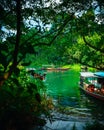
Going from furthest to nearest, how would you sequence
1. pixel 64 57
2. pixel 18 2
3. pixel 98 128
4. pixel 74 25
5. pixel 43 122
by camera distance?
pixel 64 57
pixel 74 25
pixel 43 122
pixel 98 128
pixel 18 2

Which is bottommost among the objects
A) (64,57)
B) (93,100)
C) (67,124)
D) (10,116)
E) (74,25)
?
(93,100)

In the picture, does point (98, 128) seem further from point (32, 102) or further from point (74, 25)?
point (74, 25)

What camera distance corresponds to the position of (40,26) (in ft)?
31.4

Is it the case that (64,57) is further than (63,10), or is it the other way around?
(64,57)

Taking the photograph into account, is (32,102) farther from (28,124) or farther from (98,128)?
(98,128)

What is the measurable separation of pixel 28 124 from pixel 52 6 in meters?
3.92

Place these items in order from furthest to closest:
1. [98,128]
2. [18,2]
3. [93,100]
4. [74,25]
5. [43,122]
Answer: [93,100]
[74,25]
[43,122]
[98,128]
[18,2]

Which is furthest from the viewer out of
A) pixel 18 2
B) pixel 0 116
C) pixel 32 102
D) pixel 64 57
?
pixel 64 57

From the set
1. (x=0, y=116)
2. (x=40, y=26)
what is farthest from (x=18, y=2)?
(x=40, y=26)

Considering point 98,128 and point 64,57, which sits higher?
point 64,57

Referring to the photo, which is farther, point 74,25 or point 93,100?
point 93,100

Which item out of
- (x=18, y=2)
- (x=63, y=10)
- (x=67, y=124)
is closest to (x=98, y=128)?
(x=67, y=124)

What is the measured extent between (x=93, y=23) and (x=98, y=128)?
4633mm

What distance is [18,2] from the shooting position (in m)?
5.57
